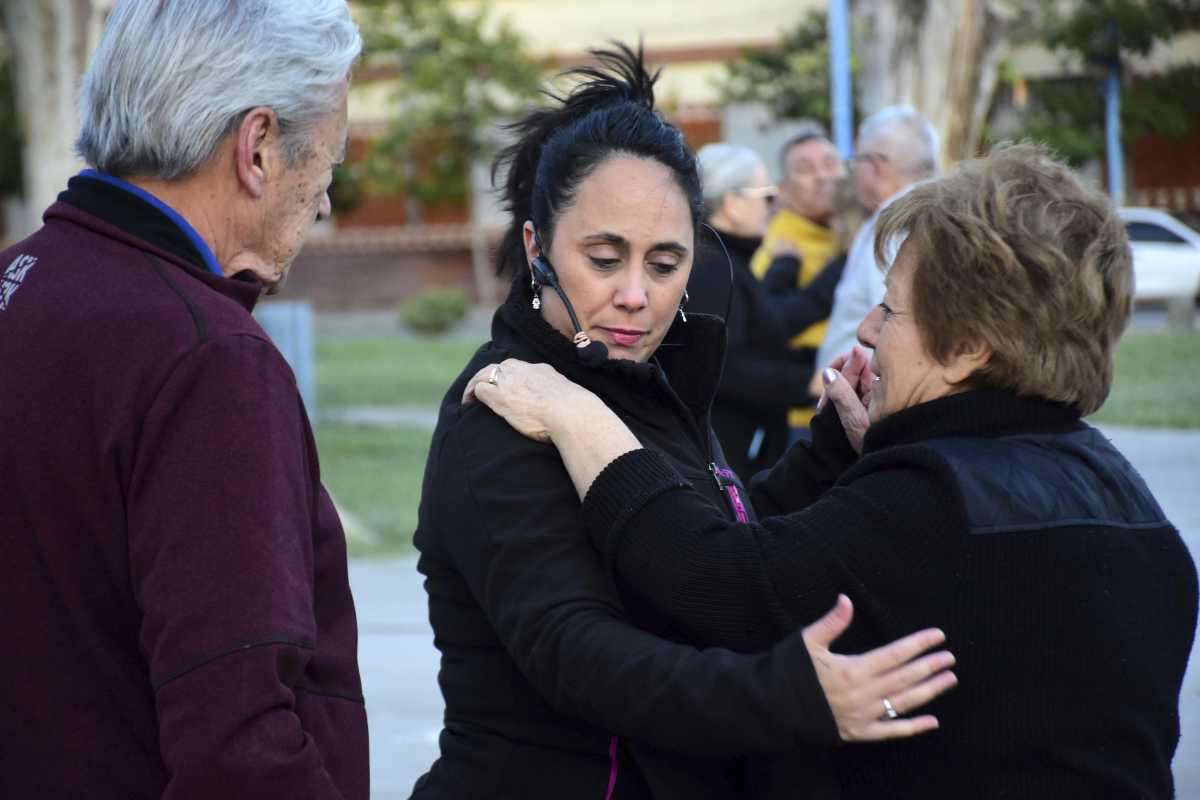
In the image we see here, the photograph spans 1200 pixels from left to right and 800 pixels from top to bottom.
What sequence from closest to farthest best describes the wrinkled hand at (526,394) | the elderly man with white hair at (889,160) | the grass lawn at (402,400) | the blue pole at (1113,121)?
the wrinkled hand at (526,394)
the elderly man with white hair at (889,160)
the grass lawn at (402,400)
the blue pole at (1113,121)

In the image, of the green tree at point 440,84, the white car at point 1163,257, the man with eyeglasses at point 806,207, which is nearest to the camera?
the man with eyeglasses at point 806,207

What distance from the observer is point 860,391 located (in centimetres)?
297

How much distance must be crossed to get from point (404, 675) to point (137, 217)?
4647 mm

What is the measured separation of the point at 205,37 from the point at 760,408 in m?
4.10

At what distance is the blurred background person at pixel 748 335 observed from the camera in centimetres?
579

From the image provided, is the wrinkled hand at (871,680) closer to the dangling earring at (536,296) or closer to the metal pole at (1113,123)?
the dangling earring at (536,296)

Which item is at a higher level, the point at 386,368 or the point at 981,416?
the point at 981,416

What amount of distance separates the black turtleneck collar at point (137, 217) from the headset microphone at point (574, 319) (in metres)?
0.64

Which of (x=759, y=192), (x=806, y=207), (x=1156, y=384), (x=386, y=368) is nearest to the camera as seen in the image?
(x=759, y=192)

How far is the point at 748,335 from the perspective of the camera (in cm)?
591

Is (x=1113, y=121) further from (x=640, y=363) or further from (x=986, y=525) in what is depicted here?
(x=986, y=525)

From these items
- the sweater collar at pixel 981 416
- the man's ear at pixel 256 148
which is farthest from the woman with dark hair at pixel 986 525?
the man's ear at pixel 256 148

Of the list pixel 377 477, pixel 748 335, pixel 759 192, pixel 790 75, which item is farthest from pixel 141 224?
pixel 790 75

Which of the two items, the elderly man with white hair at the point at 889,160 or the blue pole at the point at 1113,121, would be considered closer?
the elderly man with white hair at the point at 889,160
